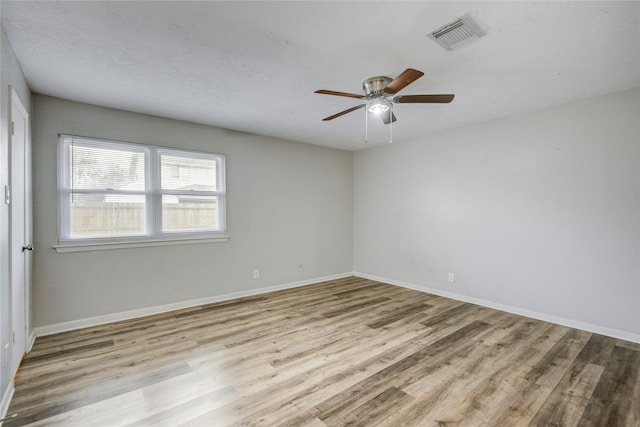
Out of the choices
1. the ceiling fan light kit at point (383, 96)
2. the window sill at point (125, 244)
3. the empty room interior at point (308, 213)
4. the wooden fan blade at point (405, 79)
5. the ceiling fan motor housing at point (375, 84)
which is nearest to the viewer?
the empty room interior at point (308, 213)

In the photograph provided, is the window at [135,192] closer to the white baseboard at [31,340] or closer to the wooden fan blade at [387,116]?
the white baseboard at [31,340]

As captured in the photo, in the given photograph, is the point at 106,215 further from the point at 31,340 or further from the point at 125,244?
the point at 31,340

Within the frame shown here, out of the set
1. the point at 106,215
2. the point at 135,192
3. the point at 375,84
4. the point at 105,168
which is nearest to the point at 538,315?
the point at 375,84

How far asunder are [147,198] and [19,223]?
4.45ft

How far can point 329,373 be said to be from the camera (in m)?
2.36

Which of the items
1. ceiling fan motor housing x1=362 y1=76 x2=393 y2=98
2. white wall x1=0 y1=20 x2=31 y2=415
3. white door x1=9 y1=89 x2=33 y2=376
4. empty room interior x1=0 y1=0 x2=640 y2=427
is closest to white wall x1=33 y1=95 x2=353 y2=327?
empty room interior x1=0 y1=0 x2=640 y2=427

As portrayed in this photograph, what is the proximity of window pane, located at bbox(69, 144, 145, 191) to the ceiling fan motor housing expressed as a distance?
9.47 ft

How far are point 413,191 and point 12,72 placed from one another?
15.7ft

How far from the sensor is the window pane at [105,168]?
329cm

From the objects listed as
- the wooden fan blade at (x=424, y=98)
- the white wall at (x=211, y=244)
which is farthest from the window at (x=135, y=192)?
the wooden fan blade at (x=424, y=98)

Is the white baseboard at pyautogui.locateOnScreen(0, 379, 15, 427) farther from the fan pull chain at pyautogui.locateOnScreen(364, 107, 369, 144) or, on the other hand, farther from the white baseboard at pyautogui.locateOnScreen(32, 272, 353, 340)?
the fan pull chain at pyautogui.locateOnScreen(364, 107, 369, 144)

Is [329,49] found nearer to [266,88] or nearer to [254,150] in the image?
[266,88]

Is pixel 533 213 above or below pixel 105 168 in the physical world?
below

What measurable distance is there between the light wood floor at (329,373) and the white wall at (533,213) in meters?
0.44
